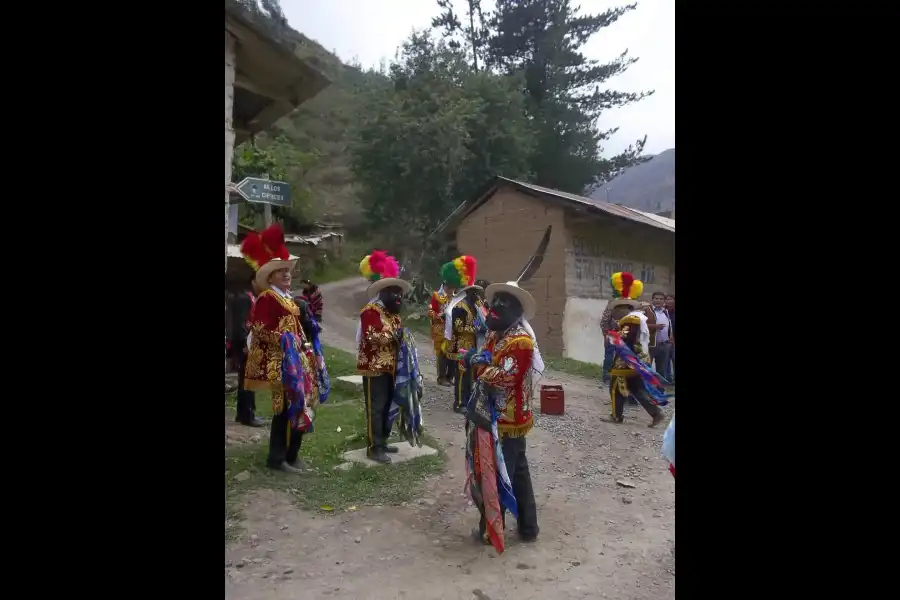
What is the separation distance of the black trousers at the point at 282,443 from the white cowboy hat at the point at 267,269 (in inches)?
46.8

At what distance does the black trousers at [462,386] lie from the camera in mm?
7672

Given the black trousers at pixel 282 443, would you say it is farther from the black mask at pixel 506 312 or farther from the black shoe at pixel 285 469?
the black mask at pixel 506 312

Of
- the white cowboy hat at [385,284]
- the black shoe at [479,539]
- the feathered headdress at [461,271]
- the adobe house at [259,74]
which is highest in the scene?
the adobe house at [259,74]

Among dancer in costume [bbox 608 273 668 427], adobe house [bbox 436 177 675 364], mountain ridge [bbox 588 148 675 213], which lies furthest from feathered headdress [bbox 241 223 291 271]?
Answer: mountain ridge [bbox 588 148 675 213]

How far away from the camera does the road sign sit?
7594mm

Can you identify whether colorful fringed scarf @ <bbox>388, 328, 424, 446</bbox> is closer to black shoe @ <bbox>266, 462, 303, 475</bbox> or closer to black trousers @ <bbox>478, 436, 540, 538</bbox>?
black shoe @ <bbox>266, 462, 303, 475</bbox>

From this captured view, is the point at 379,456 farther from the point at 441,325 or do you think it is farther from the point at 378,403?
the point at 441,325

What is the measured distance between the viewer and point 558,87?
1942 cm

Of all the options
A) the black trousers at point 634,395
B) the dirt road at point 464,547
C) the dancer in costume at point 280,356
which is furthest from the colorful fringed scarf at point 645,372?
the dancer in costume at point 280,356

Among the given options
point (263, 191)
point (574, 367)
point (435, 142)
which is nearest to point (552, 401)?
point (574, 367)

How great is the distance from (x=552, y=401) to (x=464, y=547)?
165 inches
